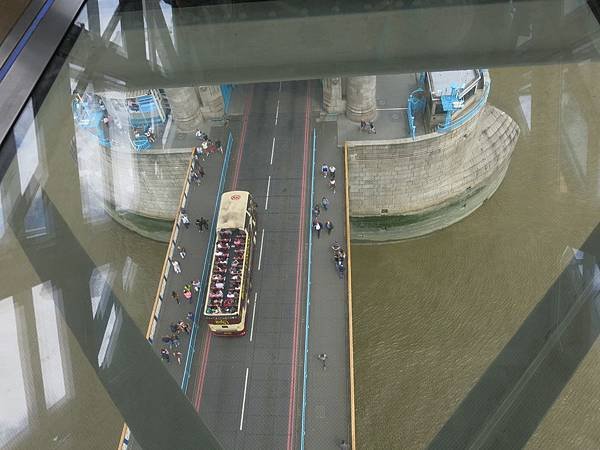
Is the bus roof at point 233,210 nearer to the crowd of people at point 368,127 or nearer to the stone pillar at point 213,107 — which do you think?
the stone pillar at point 213,107

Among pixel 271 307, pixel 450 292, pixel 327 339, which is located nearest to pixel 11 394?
pixel 327 339

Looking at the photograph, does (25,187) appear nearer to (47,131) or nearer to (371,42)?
(47,131)

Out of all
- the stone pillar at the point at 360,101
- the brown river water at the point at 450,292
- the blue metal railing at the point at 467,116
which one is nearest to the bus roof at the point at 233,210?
the brown river water at the point at 450,292

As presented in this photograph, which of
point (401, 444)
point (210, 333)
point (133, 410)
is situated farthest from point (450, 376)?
point (133, 410)

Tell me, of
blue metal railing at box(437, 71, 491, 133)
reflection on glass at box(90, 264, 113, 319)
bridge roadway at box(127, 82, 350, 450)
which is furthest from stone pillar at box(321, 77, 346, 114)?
reflection on glass at box(90, 264, 113, 319)

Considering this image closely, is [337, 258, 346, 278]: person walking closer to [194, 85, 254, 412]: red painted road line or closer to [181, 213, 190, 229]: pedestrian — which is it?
[194, 85, 254, 412]: red painted road line

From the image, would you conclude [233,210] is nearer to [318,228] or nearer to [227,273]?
[227,273]
